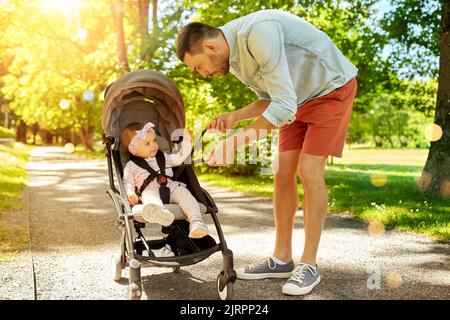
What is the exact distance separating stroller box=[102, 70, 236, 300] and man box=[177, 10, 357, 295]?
0.52 m

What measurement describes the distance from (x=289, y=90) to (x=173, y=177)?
1393 millimetres

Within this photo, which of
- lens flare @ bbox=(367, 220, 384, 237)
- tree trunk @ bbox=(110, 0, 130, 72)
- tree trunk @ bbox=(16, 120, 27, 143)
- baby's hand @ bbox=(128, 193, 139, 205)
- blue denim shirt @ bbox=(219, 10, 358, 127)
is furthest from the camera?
tree trunk @ bbox=(16, 120, 27, 143)

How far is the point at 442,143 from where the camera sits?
28.0ft

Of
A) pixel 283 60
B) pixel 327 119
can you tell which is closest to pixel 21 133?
pixel 327 119

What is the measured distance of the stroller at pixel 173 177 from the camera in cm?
365

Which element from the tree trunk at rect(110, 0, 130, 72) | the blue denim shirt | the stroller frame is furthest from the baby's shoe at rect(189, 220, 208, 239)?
the tree trunk at rect(110, 0, 130, 72)

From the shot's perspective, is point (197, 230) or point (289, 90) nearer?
point (289, 90)

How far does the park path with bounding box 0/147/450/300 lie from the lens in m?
3.87

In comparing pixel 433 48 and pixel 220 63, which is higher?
pixel 433 48

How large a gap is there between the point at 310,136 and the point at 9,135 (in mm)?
31663

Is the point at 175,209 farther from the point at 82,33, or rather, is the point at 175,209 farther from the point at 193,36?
the point at 82,33

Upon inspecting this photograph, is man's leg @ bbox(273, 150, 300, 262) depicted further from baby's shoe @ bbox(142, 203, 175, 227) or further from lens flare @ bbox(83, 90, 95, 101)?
lens flare @ bbox(83, 90, 95, 101)
